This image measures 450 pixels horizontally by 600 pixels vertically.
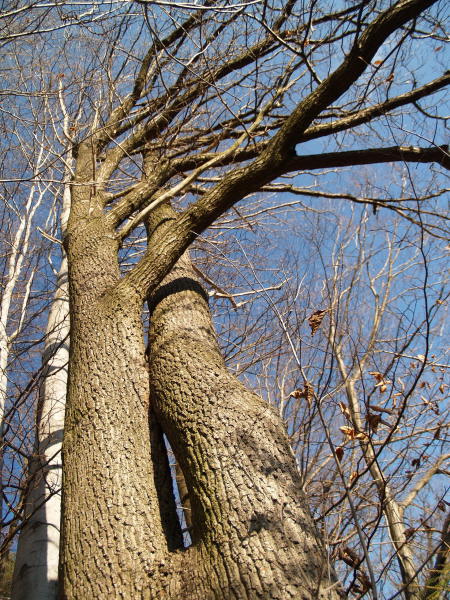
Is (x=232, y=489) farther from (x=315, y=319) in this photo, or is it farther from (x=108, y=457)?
(x=315, y=319)

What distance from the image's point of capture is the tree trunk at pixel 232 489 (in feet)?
4.67

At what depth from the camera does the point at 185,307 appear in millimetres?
2730

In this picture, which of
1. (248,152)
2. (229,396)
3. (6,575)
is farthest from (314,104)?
(6,575)

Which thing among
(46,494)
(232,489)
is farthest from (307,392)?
(46,494)

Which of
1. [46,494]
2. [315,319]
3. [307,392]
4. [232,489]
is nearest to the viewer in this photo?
[232,489]

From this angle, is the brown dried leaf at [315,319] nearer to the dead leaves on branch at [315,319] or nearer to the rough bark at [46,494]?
the dead leaves on branch at [315,319]

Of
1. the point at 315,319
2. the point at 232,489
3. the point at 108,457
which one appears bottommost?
the point at 232,489

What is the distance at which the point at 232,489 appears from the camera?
164 cm

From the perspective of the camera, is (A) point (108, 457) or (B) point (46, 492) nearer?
(A) point (108, 457)

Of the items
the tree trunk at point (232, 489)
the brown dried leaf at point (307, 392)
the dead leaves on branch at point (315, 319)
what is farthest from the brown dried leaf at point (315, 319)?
the tree trunk at point (232, 489)

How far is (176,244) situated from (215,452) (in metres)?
1.38

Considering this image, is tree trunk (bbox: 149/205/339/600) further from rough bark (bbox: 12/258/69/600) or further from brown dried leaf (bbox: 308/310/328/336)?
rough bark (bbox: 12/258/69/600)

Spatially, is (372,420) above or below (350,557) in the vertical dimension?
above

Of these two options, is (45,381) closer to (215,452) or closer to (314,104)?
(215,452)
